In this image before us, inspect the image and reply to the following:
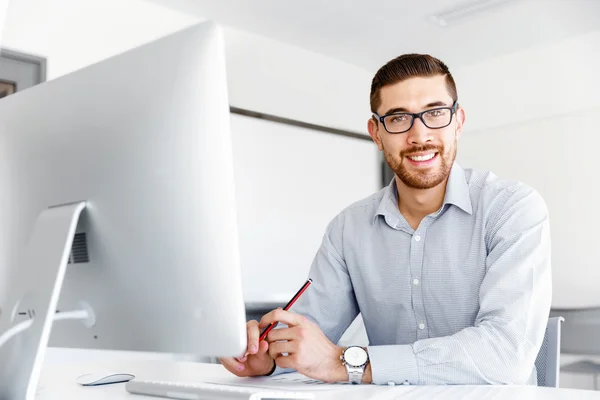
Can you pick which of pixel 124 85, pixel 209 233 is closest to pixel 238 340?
pixel 209 233

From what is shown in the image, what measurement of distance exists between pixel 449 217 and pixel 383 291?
26 centimetres

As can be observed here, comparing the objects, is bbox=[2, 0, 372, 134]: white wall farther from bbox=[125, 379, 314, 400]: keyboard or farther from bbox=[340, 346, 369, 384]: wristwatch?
bbox=[340, 346, 369, 384]: wristwatch

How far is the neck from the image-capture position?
5.75 ft

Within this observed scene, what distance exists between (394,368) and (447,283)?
1.39 feet

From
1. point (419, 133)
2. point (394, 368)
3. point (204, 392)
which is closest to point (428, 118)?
point (419, 133)

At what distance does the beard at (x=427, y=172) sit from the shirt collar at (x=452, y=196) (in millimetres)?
28

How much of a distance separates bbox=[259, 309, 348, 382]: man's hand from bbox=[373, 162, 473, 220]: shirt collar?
564 mm

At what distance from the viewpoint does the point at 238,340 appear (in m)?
0.83

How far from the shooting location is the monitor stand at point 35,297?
906 mm

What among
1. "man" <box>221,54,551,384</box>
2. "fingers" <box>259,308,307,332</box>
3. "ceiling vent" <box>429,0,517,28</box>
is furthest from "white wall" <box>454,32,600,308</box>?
"fingers" <box>259,308,307,332</box>

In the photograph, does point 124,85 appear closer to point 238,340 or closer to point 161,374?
point 238,340

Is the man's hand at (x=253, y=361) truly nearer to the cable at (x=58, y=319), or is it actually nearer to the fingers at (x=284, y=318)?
the fingers at (x=284, y=318)

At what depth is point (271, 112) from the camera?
4305 millimetres

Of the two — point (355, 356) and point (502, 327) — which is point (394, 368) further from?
point (502, 327)
